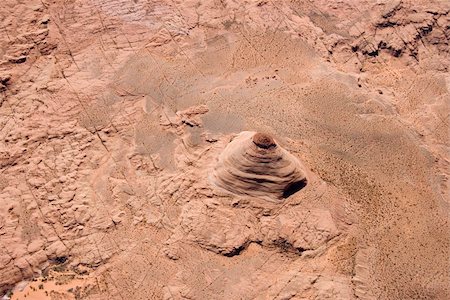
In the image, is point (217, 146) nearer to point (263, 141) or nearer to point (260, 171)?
point (260, 171)

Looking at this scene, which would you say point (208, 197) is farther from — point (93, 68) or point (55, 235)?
point (93, 68)

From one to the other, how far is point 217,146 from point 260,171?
3.28m

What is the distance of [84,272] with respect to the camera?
23156 mm

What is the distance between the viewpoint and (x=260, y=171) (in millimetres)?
23547

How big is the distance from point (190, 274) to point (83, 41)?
649 inches

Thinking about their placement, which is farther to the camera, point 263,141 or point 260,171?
point 260,171

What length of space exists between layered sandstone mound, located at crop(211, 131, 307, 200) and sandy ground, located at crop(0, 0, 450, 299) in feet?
1.00

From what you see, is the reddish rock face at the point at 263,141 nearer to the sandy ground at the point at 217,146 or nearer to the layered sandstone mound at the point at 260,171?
the layered sandstone mound at the point at 260,171

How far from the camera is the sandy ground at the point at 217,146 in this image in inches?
888

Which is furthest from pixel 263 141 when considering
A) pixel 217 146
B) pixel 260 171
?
pixel 217 146

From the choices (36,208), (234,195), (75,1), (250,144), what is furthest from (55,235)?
(75,1)

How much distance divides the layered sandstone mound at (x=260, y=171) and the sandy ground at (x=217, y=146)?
1.00ft

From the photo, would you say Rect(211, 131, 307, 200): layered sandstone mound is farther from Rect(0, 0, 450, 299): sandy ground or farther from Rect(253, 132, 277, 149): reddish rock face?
Rect(0, 0, 450, 299): sandy ground

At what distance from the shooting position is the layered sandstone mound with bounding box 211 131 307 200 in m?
23.4
